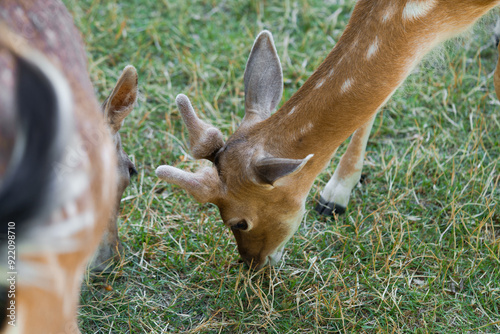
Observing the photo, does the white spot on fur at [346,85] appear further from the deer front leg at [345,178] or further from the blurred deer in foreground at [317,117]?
the deer front leg at [345,178]

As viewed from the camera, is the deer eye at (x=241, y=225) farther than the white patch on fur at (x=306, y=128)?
Yes

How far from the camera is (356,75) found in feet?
12.1

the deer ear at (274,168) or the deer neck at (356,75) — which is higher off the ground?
the deer neck at (356,75)

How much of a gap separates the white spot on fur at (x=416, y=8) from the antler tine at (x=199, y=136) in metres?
1.44

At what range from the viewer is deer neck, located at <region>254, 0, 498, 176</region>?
12.1 feet

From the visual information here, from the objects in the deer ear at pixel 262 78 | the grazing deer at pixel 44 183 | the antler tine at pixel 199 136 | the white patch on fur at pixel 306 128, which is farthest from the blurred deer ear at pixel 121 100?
the grazing deer at pixel 44 183

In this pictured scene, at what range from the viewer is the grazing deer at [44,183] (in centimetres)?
184

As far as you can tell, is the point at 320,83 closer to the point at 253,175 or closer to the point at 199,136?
the point at 253,175

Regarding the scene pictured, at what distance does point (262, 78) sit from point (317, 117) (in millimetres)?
633

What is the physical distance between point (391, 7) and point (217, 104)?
2663mm

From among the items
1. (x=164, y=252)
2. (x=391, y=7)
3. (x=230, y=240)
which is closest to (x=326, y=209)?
(x=230, y=240)

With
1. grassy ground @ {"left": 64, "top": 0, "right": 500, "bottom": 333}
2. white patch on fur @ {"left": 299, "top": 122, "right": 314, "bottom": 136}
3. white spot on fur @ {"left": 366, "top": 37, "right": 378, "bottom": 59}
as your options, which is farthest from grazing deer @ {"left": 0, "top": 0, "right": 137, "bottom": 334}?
grassy ground @ {"left": 64, "top": 0, "right": 500, "bottom": 333}

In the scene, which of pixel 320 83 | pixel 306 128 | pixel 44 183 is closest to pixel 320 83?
pixel 320 83

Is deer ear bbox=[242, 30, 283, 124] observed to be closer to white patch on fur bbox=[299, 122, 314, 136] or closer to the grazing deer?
white patch on fur bbox=[299, 122, 314, 136]
